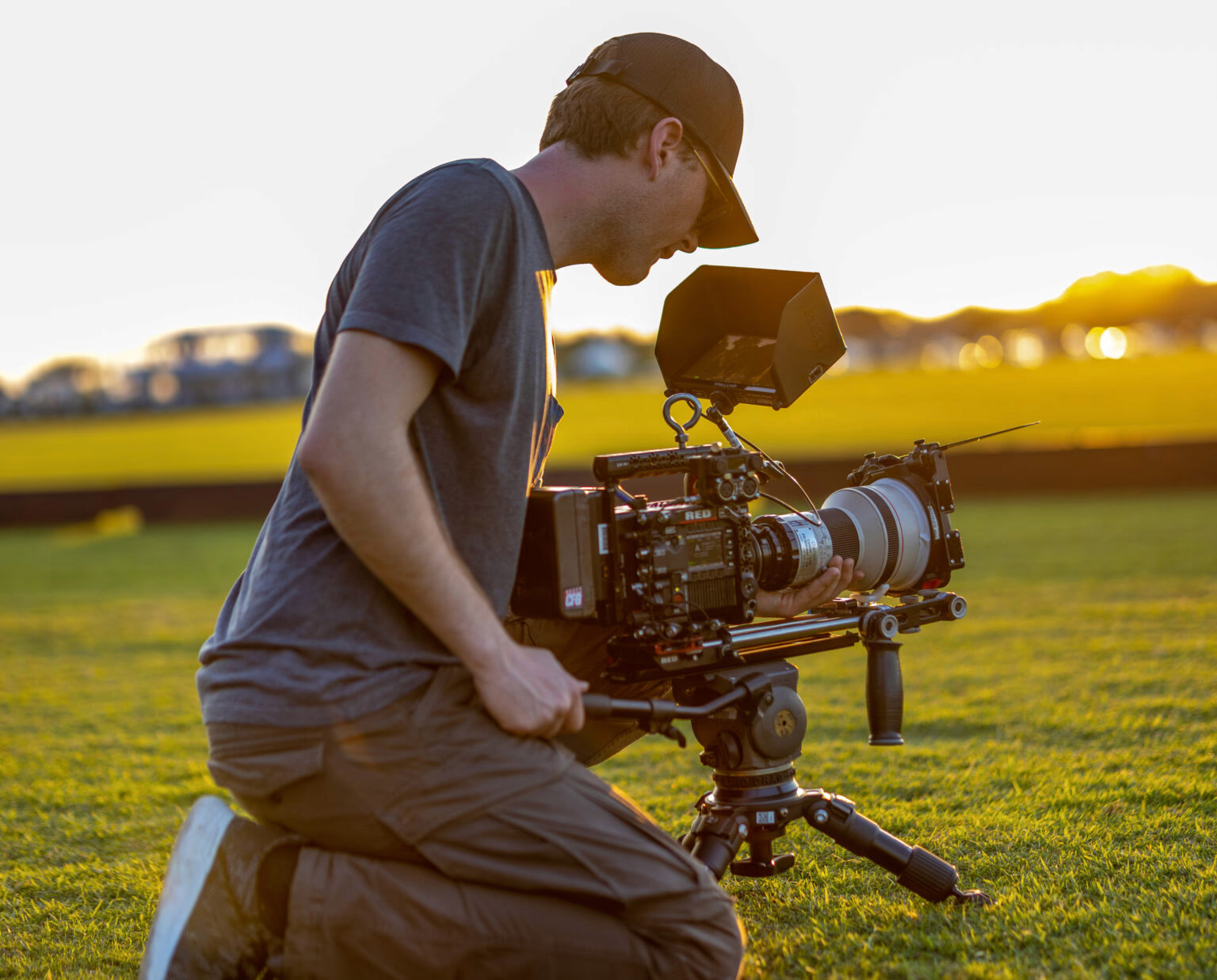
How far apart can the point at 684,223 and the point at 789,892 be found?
1.68 metres

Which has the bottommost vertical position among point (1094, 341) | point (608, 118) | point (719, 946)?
point (719, 946)

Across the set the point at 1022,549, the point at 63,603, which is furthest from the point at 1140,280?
the point at 63,603

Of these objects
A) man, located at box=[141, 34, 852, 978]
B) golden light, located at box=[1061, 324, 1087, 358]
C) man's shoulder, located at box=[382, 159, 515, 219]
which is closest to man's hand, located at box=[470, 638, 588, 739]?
man, located at box=[141, 34, 852, 978]

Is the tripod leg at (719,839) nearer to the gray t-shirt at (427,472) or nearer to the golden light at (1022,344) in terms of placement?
the gray t-shirt at (427,472)

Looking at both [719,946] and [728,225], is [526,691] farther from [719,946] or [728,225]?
[728,225]

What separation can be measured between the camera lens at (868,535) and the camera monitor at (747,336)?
11.2 inches

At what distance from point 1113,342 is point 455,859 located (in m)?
66.9

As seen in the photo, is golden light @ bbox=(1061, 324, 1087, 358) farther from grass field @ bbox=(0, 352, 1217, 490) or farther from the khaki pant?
the khaki pant

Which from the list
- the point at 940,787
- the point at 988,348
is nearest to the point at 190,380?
the point at 988,348

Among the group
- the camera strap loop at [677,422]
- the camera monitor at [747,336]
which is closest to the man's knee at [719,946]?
the camera strap loop at [677,422]

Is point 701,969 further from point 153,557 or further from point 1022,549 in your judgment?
point 153,557

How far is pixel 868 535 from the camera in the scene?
2836 mm

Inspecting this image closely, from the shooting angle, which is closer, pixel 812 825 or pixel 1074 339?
pixel 812 825

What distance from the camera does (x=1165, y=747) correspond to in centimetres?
416
